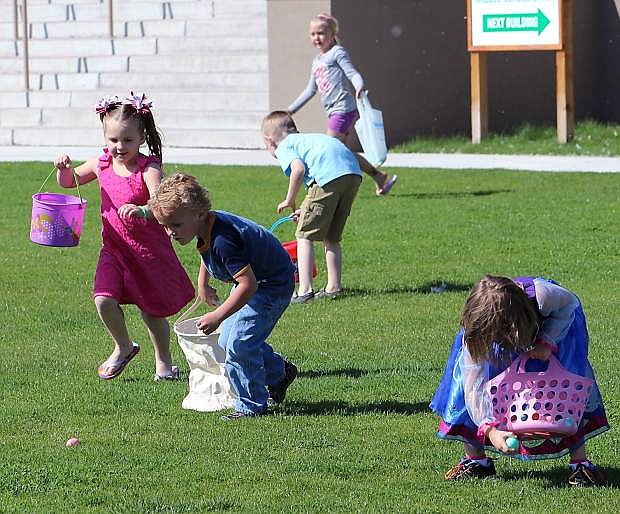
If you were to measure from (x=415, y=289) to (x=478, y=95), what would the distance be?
385 inches

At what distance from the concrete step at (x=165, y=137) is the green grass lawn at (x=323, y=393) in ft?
23.0

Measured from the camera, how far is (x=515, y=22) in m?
18.3

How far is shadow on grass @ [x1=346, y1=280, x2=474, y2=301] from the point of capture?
30.1 ft

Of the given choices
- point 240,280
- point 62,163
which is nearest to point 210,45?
point 62,163

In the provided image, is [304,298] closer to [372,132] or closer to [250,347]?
[250,347]

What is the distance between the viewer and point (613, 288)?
29.7 ft

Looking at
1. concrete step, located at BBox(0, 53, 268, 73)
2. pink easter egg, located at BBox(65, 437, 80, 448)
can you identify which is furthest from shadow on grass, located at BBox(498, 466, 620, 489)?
concrete step, located at BBox(0, 53, 268, 73)

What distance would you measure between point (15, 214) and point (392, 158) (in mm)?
6017

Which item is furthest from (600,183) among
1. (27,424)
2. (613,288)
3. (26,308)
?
(27,424)

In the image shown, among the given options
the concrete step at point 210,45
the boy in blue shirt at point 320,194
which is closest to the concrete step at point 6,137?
the concrete step at point 210,45

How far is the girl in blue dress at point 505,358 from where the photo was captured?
472cm

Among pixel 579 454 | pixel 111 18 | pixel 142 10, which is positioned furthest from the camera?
pixel 142 10

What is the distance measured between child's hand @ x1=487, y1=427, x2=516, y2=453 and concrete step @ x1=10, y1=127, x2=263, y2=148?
14027 millimetres

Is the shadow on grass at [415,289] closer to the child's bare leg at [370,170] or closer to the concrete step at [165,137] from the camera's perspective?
the child's bare leg at [370,170]
